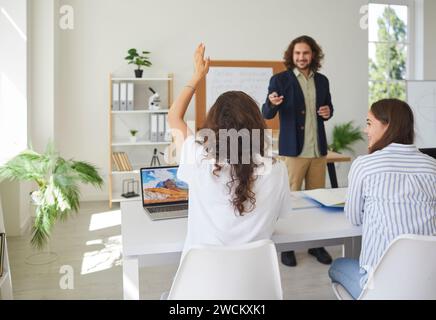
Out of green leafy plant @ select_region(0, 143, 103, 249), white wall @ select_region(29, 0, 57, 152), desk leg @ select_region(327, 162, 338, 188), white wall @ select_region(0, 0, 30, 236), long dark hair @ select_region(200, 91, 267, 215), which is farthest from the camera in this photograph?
desk leg @ select_region(327, 162, 338, 188)

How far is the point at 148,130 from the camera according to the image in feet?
Answer: 17.2

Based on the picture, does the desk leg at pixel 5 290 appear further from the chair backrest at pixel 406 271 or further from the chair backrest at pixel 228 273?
the chair backrest at pixel 406 271

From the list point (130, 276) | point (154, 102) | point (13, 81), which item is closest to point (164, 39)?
point (154, 102)

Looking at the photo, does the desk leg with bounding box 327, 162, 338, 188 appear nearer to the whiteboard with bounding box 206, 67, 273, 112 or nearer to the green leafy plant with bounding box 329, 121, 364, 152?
the green leafy plant with bounding box 329, 121, 364, 152

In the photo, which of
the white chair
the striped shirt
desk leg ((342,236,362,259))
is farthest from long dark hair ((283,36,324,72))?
the white chair

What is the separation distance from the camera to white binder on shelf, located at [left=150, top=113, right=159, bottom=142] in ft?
16.2

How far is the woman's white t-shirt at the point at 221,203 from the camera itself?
1.31 meters

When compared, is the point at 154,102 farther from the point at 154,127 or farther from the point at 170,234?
the point at 170,234

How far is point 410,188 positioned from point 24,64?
3599 millimetres

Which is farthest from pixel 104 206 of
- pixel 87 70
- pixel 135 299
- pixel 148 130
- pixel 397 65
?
pixel 397 65

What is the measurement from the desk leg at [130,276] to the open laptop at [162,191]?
39cm

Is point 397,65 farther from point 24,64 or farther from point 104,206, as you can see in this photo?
point 24,64

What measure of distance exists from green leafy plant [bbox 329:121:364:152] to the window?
68 centimetres

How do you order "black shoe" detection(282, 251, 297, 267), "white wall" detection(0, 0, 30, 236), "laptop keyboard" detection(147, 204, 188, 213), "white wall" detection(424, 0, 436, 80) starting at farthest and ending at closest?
"white wall" detection(424, 0, 436, 80) → "white wall" detection(0, 0, 30, 236) → "black shoe" detection(282, 251, 297, 267) → "laptop keyboard" detection(147, 204, 188, 213)
